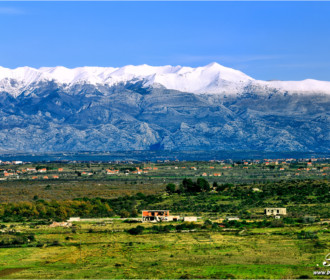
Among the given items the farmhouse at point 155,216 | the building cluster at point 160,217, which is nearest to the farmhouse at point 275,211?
the building cluster at point 160,217

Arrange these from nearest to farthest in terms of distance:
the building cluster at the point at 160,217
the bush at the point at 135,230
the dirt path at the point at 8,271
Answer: the dirt path at the point at 8,271, the bush at the point at 135,230, the building cluster at the point at 160,217

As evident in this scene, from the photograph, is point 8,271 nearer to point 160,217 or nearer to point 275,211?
point 160,217

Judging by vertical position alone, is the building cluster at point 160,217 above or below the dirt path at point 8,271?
above

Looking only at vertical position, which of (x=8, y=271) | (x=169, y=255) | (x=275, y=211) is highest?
(x=275, y=211)

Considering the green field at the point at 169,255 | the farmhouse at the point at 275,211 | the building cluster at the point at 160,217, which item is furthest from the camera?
the farmhouse at the point at 275,211

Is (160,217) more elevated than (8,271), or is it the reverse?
(160,217)

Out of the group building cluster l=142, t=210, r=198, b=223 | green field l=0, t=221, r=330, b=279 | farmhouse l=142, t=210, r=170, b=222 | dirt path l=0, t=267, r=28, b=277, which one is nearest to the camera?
green field l=0, t=221, r=330, b=279

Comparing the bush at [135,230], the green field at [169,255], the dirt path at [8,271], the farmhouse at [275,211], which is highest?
the farmhouse at [275,211]

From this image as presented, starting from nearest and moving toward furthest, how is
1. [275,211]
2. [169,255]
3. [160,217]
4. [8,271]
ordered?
1. [8,271]
2. [169,255]
3. [160,217]
4. [275,211]

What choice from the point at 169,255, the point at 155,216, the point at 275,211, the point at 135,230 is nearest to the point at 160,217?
the point at 155,216

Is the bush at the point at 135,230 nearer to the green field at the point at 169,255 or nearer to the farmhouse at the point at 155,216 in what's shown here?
the green field at the point at 169,255

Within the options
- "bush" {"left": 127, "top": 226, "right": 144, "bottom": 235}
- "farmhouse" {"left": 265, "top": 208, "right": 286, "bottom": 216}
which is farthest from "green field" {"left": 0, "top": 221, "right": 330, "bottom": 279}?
"farmhouse" {"left": 265, "top": 208, "right": 286, "bottom": 216}

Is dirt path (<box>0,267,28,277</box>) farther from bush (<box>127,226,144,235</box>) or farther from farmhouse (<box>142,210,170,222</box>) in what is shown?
farmhouse (<box>142,210,170,222</box>)

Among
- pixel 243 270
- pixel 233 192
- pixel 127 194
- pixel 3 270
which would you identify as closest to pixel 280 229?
pixel 243 270
